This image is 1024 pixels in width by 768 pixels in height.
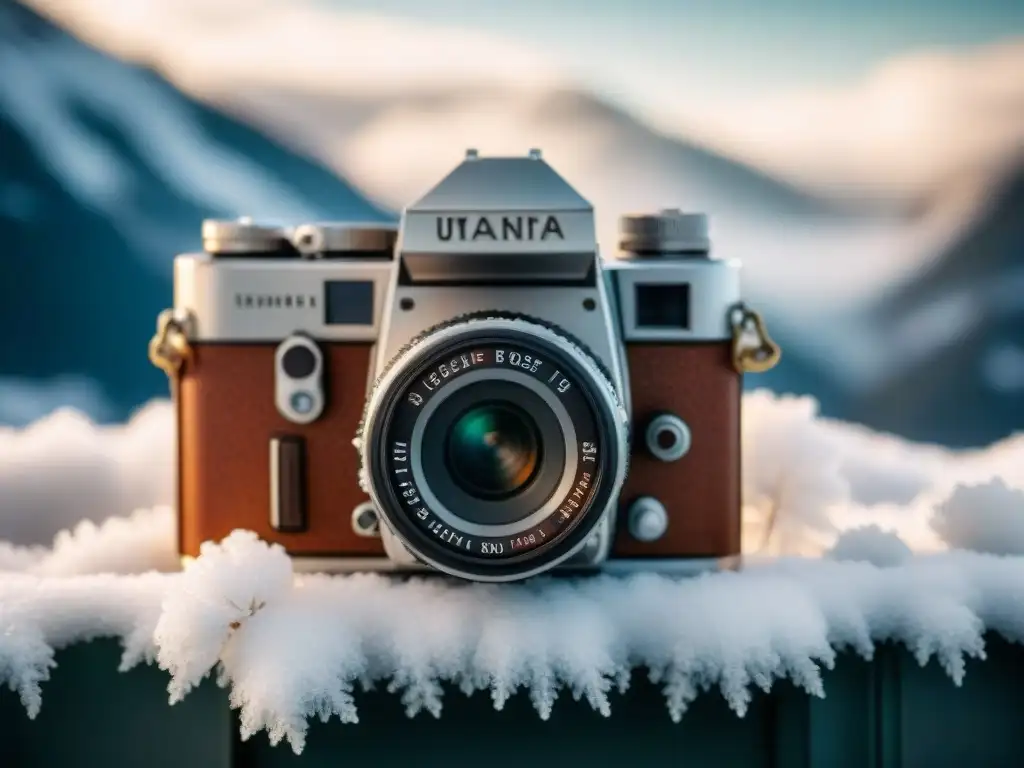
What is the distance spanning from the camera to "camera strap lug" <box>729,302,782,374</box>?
2.45 ft

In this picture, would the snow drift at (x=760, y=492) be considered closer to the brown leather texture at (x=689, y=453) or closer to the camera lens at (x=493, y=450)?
the brown leather texture at (x=689, y=453)

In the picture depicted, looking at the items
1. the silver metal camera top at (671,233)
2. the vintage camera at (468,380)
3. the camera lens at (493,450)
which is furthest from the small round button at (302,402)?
the silver metal camera top at (671,233)

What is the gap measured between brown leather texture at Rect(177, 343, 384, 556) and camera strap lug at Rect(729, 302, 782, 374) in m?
A: 0.22

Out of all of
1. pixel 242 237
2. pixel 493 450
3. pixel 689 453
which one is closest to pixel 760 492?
pixel 689 453

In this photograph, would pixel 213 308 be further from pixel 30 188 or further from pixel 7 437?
pixel 30 188

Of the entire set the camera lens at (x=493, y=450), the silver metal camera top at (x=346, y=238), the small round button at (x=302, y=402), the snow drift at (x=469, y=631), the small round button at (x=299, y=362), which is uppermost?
the silver metal camera top at (x=346, y=238)

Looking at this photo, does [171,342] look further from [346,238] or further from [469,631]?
[469,631]

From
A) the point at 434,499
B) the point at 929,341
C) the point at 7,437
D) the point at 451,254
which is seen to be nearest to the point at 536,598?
the point at 434,499

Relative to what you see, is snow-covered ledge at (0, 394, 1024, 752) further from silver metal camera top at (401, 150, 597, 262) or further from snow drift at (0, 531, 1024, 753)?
silver metal camera top at (401, 150, 597, 262)

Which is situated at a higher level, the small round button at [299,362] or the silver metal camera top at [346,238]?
the silver metal camera top at [346,238]

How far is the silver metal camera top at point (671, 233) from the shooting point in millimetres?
774

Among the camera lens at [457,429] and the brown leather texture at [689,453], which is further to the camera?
the brown leather texture at [689,453]

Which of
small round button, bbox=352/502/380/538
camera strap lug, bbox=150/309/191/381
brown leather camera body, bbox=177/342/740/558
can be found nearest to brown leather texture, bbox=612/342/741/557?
brown leather camera body, bbox=177/342/740/558

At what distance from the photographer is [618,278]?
2.46ft
